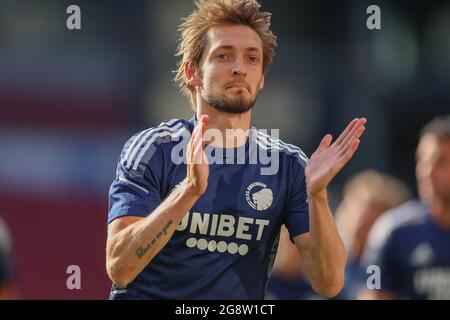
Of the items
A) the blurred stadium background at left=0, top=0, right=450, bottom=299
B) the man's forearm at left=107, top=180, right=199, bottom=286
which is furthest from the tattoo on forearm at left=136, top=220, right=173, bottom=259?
the blurred stadium background at left=0, top=0, right=450, bottom=299

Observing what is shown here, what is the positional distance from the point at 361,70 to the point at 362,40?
0.56 meters

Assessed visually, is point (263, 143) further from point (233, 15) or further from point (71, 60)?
point (71, 60)

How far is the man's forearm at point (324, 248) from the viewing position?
6.54m

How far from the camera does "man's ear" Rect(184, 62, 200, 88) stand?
716 cm

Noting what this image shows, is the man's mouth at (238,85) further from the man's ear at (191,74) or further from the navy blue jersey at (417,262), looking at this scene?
the navy blue jersey at (417,262)

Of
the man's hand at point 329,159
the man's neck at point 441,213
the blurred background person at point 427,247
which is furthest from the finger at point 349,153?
the man's neck at point 441,213

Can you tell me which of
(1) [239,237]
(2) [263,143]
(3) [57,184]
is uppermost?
(2) [263,143]

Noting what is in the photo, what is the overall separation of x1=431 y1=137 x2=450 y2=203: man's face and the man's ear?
313 cm

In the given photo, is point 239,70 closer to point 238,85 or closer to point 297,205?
point 238,85

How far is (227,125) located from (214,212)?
21.4 inches

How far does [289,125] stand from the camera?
20984 mm

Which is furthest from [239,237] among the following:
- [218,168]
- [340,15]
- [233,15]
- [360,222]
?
[340,15]

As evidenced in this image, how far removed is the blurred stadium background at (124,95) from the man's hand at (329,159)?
11433 mm

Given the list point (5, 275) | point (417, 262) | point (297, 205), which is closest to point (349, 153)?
point (297, 205)
